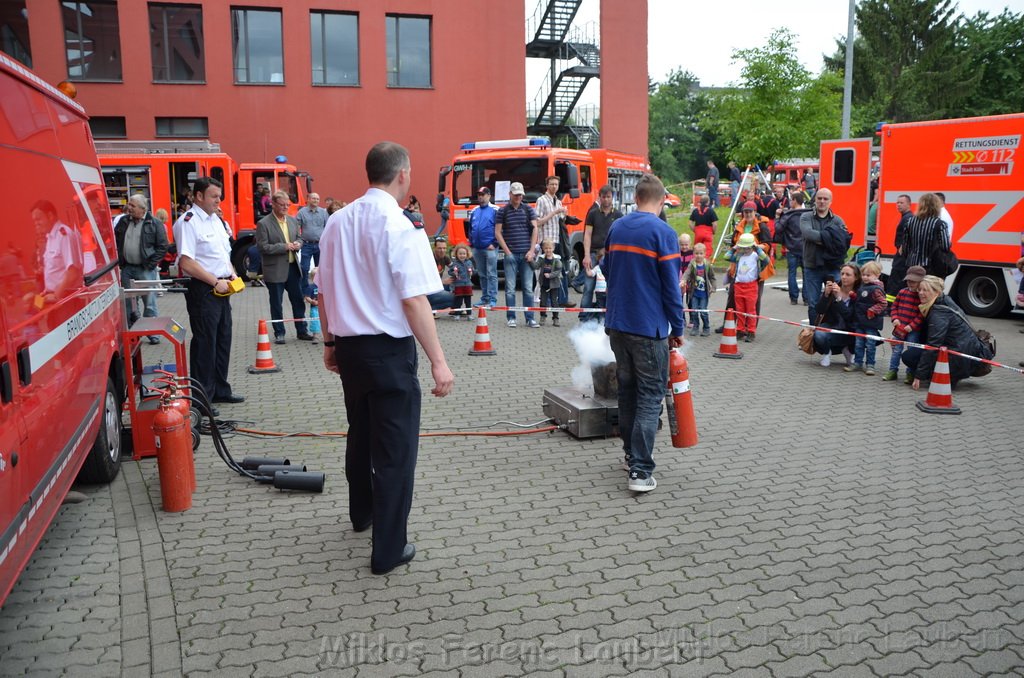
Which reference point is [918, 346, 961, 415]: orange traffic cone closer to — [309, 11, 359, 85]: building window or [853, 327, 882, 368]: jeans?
[853, 327, 882, 368]: jeans

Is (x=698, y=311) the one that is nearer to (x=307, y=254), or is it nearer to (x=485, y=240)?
(x=485, y=240)

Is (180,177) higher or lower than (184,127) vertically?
lower

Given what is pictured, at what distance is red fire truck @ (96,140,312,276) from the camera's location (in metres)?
18.2

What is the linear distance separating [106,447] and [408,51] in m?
22.5

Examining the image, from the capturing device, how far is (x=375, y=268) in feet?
12.9

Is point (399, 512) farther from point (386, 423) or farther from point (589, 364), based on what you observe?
point (589, 364)

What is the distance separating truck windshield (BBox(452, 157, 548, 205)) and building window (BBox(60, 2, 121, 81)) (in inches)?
512

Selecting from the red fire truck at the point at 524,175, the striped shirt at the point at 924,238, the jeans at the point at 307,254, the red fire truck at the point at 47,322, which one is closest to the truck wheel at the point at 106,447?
the red fire truck at the point at 47,322

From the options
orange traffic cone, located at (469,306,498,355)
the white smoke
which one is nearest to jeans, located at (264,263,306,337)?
orange traffic cone, located at (469,306,498,355)

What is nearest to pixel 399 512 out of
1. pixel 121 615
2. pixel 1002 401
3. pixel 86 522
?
pixel 121 615

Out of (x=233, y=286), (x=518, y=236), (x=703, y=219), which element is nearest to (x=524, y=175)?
(x=703, y=219)

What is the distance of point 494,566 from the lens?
14.4 ft

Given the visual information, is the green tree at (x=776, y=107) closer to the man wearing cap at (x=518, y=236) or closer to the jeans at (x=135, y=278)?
the man wearing cap at (x=518, y=236)

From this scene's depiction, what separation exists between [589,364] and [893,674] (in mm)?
3739
